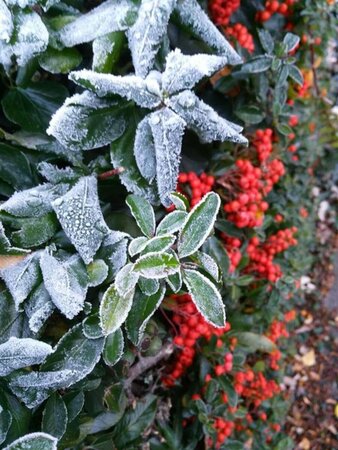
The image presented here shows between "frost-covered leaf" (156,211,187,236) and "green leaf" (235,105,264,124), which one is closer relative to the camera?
"frost-covered leaf" (156,211,187,236)

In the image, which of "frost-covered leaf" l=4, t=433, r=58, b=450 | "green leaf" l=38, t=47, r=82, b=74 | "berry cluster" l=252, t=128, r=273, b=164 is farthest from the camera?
"berry cluster" l=252, t=128, r=273, b=164

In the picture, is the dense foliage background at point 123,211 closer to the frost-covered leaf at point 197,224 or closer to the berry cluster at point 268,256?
the frost-covered leaf at point 197,224

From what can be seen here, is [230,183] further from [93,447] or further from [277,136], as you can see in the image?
[93,447]

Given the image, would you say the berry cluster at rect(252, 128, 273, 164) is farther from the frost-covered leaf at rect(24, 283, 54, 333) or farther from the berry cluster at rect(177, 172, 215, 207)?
the frost-covered leaf at rect(24, 283, 54, 333)

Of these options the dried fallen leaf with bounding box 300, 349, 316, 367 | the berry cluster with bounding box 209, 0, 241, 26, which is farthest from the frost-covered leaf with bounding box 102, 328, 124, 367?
the dried fallen leaf with bounding box 300, 349, 316, 367

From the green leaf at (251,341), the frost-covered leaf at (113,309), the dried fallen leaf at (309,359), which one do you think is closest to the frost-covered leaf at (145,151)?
the frost-covered leaf at (113,309)
